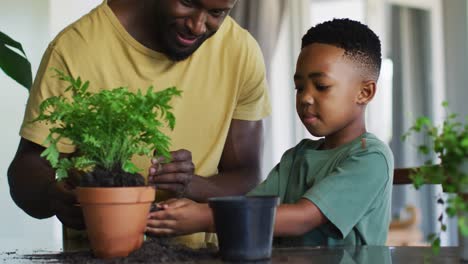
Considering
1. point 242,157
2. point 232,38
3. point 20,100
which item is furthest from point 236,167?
point 20,100

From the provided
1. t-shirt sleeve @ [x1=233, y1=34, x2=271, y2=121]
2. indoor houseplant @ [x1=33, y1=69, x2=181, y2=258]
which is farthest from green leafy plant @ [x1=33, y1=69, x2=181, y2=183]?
t-shirt sleeve @ [x1=233, y1=34, x2=271, y2=121]

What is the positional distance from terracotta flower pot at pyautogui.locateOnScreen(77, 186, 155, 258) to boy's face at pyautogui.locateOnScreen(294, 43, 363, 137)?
524mm

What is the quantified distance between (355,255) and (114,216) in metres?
0.42

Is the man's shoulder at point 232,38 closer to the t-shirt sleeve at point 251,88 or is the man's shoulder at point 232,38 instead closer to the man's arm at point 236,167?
the t-shirt sleeve at point 251,88

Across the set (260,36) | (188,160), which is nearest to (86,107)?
(188,160)

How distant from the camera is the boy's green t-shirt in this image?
1.35 m

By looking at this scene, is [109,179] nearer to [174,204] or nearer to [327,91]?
[174,204]

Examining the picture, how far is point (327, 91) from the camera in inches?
61.3

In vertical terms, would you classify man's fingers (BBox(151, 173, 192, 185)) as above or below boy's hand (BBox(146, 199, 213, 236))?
above

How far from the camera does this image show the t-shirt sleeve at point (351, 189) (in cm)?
134

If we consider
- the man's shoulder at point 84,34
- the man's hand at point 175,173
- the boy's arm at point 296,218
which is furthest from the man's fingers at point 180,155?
the man's shoulder at point 84,34

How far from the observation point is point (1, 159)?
11.4 feet

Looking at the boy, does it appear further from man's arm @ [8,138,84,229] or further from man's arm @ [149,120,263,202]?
man's arm @ [8,138,84,229]

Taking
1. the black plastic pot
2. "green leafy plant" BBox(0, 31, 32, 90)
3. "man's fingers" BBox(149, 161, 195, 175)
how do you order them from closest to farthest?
the black plastic pot < "man's fingers" BBox(149, 161, 195, 175) < "green leafy plant" BBox(0, 31, 32, 90)
